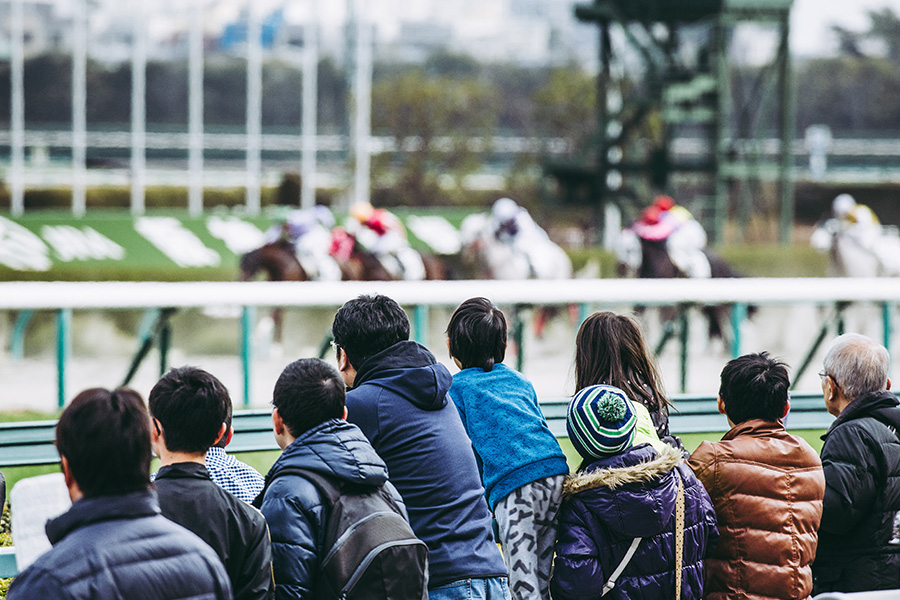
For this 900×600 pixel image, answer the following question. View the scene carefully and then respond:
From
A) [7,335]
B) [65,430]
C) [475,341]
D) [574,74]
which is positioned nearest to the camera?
[65,430]

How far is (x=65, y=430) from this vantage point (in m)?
1.79

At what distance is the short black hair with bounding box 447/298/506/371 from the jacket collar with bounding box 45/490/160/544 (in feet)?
3.53

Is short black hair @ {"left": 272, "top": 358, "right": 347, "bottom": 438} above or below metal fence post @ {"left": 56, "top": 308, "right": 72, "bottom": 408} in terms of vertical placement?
above

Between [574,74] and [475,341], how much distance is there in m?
20.1

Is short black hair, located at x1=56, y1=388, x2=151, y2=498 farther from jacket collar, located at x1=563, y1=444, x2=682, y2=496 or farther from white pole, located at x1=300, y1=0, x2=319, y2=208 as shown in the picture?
white pole, located at x1=300, y1=0, x2=319, y2=208

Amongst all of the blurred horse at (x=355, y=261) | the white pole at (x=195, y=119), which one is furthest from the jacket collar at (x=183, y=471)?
the white pole at (x=195, y=119)

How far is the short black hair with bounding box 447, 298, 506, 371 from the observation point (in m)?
2.75

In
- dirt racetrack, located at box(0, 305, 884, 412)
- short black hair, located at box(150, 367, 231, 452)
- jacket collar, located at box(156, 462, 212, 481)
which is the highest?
short black hair, located at box(150, 367, 231, 452)

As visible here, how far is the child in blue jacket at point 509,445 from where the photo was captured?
102 inches

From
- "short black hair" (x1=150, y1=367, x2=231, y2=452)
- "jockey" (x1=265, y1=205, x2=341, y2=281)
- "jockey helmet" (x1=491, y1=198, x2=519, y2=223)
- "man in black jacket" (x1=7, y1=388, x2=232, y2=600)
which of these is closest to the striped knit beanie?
"short black hair" (x1=150, y1=367, x2=231, y2=452)

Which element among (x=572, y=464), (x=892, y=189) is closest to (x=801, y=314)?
(x=572, y=464)

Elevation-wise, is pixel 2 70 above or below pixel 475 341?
above

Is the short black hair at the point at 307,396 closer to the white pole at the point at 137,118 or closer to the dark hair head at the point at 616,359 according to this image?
the dark hair head at the point at 616,359

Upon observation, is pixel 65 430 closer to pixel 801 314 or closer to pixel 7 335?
pixel 7 335
